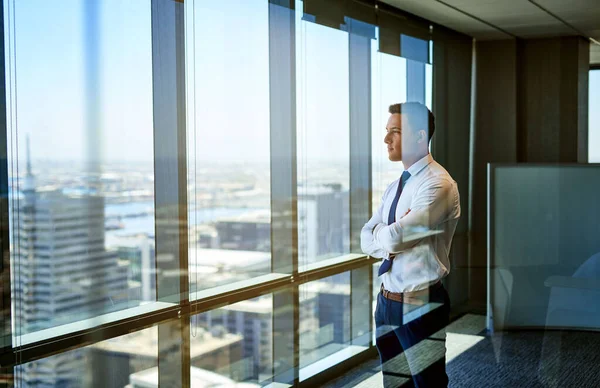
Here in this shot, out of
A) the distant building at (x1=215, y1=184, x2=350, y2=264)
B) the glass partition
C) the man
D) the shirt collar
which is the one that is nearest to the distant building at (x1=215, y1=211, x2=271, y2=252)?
the distant building at (x1=215, y1=184, x2=350, y2=264)

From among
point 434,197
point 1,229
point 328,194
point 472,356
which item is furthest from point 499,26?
point 1,229

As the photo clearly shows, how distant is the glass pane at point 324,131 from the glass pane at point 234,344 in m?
0.40

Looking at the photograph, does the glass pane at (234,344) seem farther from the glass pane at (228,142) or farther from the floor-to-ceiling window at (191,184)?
the glass pane at (228,142)

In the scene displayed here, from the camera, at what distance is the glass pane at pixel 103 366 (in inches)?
82.6

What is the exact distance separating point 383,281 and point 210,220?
0.77 metres

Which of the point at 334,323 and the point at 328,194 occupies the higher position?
the point at 328,194

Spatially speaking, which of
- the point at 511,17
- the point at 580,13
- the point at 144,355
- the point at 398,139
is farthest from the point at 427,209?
the point at 144,355

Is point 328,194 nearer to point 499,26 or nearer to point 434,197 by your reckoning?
point 434,197

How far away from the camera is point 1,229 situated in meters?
1.97

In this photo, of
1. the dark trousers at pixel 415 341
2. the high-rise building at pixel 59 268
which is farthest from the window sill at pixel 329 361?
the high-rise building at pixel 59 268

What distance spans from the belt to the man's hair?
0.63 meters

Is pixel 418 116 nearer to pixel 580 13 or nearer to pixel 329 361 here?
pixel 580 13

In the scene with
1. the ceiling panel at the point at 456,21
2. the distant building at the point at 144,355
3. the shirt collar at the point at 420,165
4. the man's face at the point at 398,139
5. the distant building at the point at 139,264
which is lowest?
the distant building at the point at 144,355

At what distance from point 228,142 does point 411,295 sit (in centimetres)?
100
